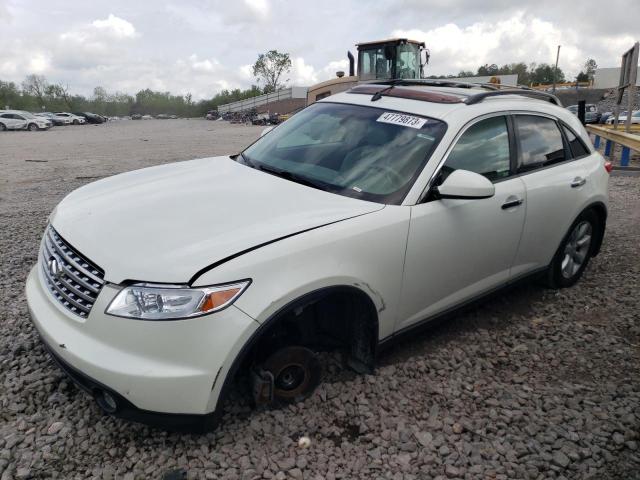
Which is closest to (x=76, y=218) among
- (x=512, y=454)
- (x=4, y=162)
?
(x=512, y=454)

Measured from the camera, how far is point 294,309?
2.39 meters

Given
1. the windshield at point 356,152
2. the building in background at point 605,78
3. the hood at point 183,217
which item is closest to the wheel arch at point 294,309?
the hood at point 183,217

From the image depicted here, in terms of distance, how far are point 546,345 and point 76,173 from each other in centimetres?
1089

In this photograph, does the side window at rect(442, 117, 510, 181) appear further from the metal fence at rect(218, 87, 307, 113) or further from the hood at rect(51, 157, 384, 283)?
the metal fence at rect(218, 87, 307, 113)

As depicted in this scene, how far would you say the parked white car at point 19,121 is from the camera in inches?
1526

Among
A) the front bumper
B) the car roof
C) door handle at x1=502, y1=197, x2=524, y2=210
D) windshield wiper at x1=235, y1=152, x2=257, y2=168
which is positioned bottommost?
the front bumper

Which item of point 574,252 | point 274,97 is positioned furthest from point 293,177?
point 274,97

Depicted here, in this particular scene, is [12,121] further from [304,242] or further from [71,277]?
[304,242]

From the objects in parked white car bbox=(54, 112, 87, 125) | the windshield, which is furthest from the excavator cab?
parked white car bbox=(54, 112, 87, 125)

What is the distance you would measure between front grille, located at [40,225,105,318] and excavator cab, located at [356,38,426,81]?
14.7 metres

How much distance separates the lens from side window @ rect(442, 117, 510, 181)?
3.21 metres

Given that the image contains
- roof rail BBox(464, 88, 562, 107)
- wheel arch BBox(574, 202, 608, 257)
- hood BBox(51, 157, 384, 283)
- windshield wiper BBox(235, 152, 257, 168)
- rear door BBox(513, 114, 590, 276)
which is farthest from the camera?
wheel arch BBox(574, 202, 608, 257)

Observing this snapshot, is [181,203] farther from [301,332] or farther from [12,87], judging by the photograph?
[12,87]

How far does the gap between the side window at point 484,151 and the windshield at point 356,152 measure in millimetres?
181
